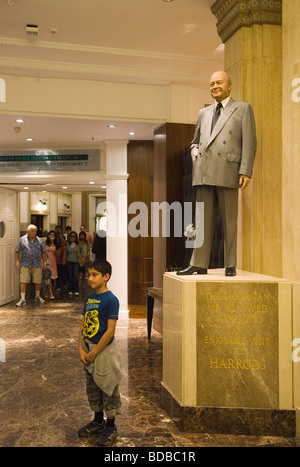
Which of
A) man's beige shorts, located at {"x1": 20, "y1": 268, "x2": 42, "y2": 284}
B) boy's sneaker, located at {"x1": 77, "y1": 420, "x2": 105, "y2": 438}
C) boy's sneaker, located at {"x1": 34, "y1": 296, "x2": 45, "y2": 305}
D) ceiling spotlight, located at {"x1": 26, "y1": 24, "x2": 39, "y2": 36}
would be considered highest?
ceiling spotlight, located at {"x1": 26, "y1": 24, "x2": 39, "y2": 36}

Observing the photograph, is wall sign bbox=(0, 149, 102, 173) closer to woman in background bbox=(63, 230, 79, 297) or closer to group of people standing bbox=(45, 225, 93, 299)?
group of people standing bbox=(45, 225, 93, 299)

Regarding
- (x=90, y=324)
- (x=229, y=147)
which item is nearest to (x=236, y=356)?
(x=90, y=324)

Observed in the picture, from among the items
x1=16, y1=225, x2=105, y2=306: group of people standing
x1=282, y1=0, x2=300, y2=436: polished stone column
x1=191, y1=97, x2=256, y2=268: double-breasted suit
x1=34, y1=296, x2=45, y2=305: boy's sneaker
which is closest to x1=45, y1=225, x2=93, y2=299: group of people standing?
x1=16, y1=225, x2=105, y2=306: group of people standing

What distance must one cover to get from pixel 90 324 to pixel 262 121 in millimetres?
2382

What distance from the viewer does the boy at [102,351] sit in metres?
2.89

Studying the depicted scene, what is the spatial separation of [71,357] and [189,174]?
2.96 m

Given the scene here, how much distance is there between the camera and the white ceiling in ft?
16.8

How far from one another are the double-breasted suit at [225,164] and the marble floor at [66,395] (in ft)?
4.08

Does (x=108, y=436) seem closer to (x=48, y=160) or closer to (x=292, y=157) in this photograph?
(x=292, y=157)

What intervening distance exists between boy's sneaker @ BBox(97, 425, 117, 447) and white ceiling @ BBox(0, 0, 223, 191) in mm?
4279

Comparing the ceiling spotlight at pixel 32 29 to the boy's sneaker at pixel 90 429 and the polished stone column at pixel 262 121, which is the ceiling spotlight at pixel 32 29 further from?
the boy's sneaker at pixel 90 429

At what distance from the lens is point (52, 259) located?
33.5ft
